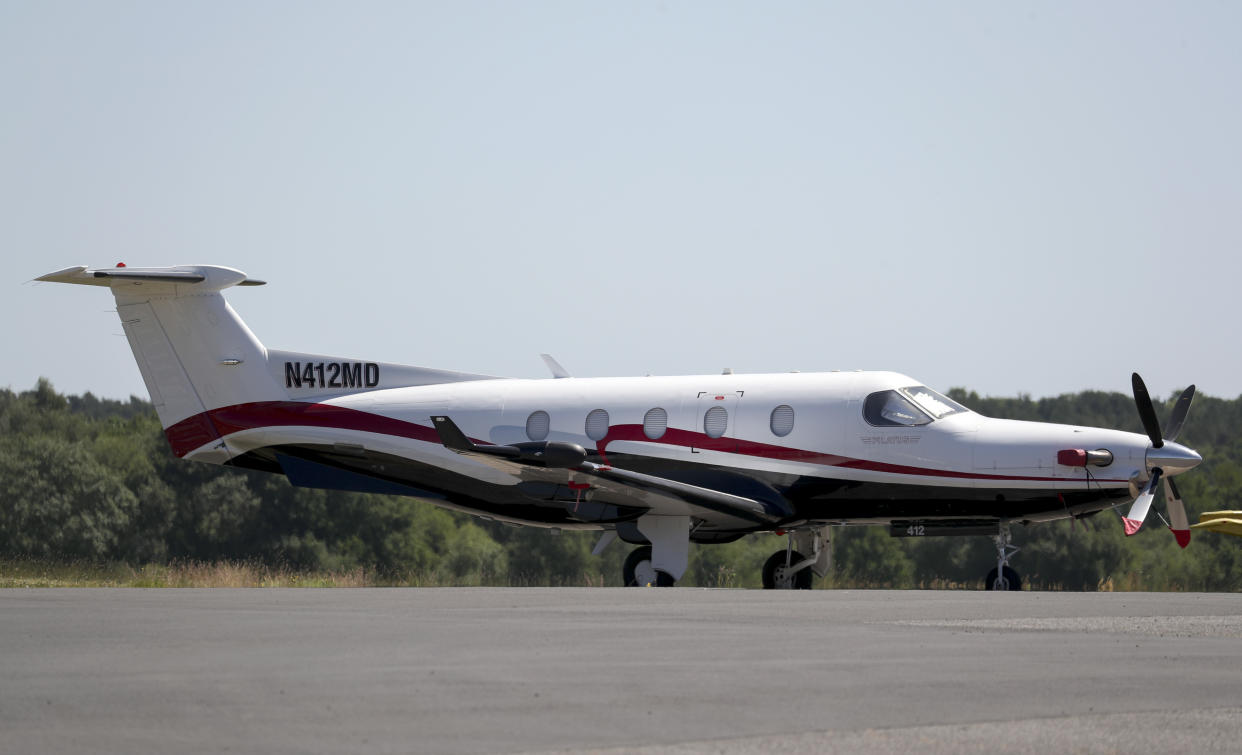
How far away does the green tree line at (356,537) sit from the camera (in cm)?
5764

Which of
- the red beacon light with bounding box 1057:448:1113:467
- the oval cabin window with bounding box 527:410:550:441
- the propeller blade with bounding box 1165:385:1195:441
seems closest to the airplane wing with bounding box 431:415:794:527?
the oval cabin window with bounding box 527:410:550:441

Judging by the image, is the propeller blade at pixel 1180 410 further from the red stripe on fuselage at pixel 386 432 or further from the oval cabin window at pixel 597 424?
the oval cabin window at pixel 597 424

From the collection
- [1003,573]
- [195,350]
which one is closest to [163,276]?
[195,350]

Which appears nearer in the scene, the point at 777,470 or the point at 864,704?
the point at 864,704

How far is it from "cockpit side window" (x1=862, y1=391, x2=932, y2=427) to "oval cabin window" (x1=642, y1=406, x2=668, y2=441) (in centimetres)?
309

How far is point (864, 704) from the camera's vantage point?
300 inches

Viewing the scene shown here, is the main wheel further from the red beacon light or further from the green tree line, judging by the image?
the green tree line

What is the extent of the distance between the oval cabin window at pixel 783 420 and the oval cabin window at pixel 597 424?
270 centimetres

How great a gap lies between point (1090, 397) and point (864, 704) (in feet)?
322

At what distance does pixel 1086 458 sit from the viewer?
66.5 ft

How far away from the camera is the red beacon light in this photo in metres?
A: 20.3

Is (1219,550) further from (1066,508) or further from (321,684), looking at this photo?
(321,684)

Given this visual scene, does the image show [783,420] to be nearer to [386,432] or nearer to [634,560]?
[634,560]

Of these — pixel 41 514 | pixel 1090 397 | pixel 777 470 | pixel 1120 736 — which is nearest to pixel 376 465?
pixel 777 470
